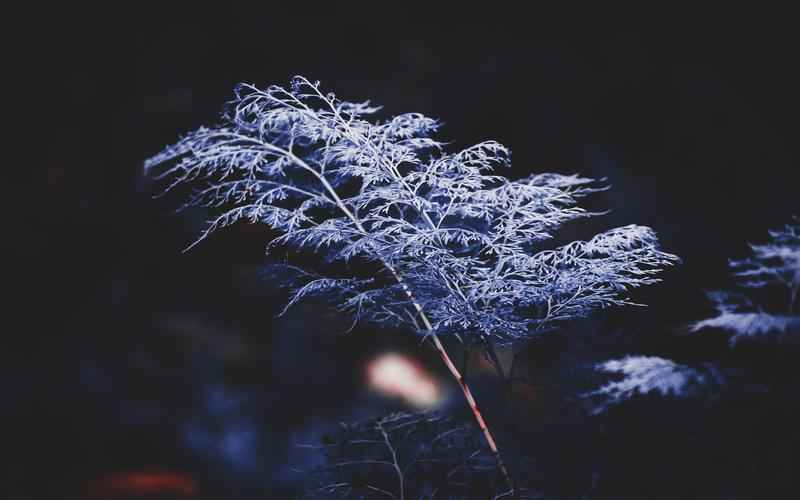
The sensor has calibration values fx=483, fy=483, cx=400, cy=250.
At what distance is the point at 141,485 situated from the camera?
4055 millimetres

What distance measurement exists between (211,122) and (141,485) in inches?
122

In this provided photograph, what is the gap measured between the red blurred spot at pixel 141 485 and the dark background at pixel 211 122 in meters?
0.08

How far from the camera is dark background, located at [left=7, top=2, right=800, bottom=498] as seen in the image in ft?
11.7

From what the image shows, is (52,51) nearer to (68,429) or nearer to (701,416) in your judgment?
(68,429)

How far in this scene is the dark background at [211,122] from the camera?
3.56 meters

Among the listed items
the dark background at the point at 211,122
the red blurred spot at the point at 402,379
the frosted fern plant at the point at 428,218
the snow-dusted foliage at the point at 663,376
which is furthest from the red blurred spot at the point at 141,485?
the snow-dusted foliage at the point at 663,376

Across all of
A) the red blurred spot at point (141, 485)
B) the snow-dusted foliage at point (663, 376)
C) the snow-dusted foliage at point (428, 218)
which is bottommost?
the red blurred spot at point (141, 485)

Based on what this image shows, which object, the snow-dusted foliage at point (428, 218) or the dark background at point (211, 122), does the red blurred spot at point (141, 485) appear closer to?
the dark background at point (211, 122)

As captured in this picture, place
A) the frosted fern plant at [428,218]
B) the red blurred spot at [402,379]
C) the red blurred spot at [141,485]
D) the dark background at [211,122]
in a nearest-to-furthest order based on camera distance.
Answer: the frosted fern plant at [428,218], the dark background at [211,122], the red blurred spot at [141,485], the red blurred spot at [402,379]

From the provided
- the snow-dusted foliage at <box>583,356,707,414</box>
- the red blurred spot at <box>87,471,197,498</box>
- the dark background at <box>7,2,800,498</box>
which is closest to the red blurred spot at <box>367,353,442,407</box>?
the dark background at <box>7,2,800,498</box>

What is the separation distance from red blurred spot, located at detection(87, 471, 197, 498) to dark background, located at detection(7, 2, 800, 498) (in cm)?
8

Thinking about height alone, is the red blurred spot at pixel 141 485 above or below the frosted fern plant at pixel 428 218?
below

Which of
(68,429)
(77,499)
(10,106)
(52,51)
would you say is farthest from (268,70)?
(77,499)

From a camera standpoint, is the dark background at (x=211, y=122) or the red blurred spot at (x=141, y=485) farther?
the red blurred spot at (x=141, y=485)
